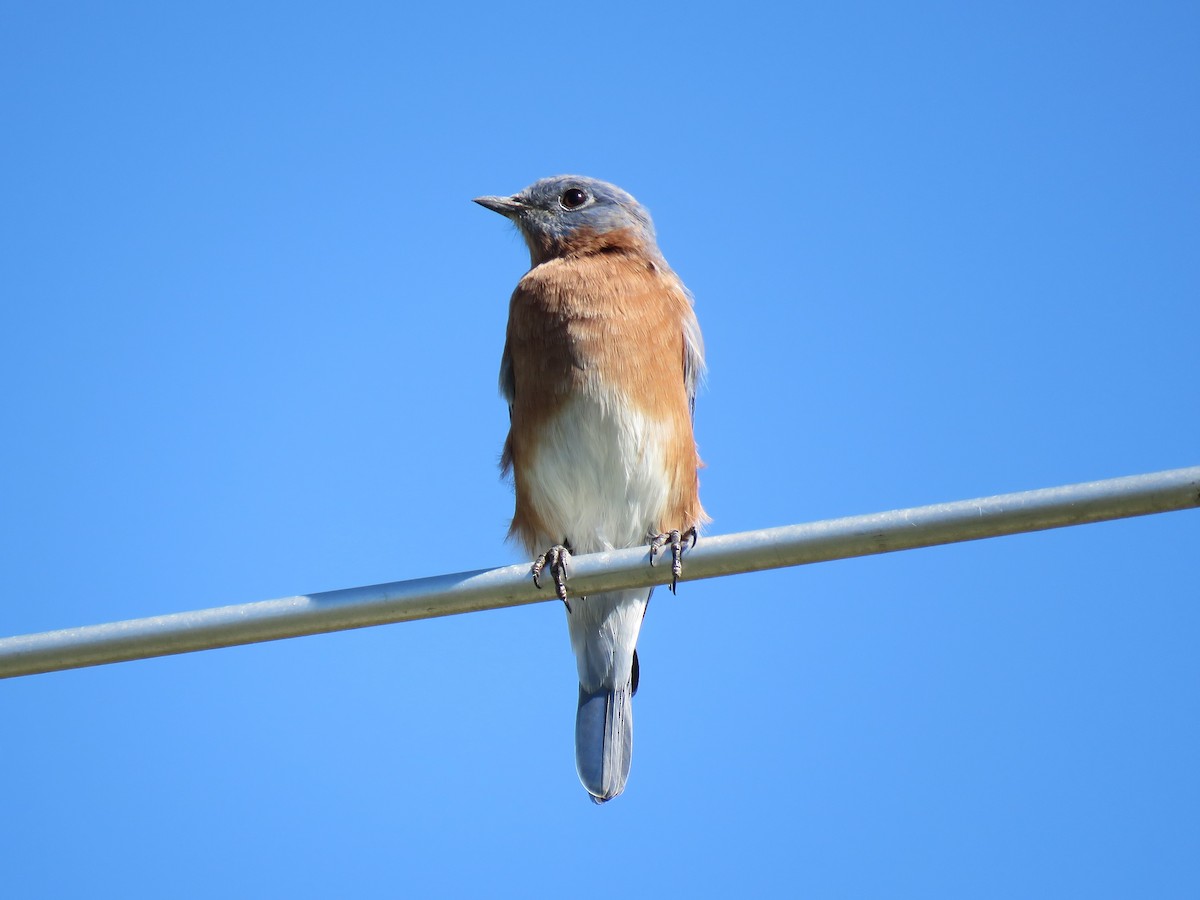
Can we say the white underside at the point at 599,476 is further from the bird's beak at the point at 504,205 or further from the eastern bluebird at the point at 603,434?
the bird's beak at the point at 504,205

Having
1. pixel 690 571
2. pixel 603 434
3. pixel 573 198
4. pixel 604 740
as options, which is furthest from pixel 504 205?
pixel 690 571

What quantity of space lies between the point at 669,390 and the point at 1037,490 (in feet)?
9.52

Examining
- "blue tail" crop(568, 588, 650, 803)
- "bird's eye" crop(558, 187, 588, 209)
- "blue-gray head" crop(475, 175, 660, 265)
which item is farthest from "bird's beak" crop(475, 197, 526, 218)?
"blue tail" crop(568, 588, 650, 803)

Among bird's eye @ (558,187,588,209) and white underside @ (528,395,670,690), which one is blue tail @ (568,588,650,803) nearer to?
white underside @ (528,395,670,690)

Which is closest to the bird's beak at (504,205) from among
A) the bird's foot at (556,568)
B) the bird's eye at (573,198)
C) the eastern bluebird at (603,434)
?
the bird's eye at (573,198)

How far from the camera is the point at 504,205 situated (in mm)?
7031

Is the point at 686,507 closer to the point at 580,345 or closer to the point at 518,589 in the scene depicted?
the point at 580,345

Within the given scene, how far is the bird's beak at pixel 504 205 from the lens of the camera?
23.0 ft

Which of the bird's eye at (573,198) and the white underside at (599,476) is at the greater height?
the bird's eye at (573,198)

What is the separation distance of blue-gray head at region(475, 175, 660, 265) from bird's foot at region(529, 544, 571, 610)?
199 centimetres

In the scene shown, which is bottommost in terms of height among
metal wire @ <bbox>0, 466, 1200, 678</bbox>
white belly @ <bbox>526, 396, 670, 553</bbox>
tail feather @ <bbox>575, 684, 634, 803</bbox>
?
tail feather @ <bbox>575, 684, 634, 803</bbox>

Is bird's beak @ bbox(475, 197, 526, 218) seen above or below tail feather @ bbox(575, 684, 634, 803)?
above

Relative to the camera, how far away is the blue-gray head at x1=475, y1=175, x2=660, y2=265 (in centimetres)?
669

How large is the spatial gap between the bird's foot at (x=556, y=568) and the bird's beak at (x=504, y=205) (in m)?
2.46
